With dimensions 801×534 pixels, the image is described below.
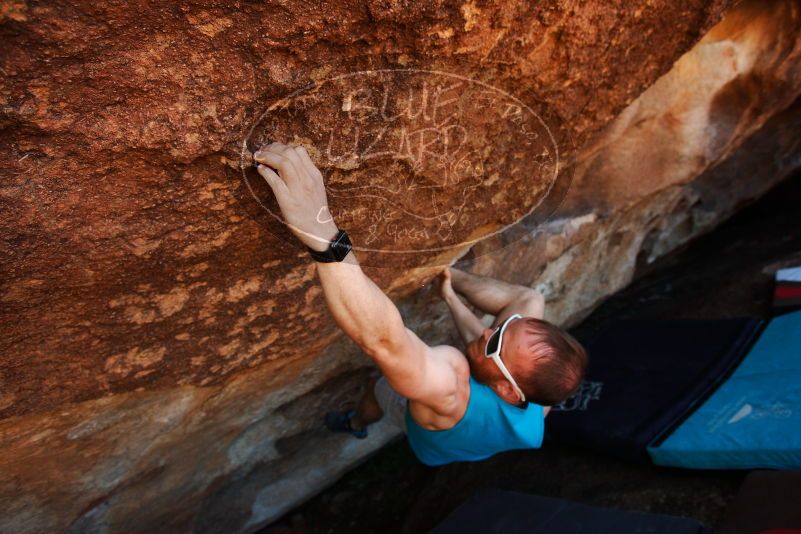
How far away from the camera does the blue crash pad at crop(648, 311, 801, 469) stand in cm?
207

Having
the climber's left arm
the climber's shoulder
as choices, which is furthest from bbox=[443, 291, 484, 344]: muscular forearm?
the climber's left arm

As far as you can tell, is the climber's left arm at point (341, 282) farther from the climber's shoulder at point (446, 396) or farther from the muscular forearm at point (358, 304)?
the climber's shoulder at point (446, 396)

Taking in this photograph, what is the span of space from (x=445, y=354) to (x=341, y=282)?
564 millimetres

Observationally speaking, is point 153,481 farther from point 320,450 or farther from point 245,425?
point 320,450

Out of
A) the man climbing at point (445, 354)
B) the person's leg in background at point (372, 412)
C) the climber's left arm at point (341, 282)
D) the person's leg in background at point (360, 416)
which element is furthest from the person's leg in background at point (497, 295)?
the climber's left arm at point (341, 282)

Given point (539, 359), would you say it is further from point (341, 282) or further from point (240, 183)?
point (240, 183)

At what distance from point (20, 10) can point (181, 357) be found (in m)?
0.95

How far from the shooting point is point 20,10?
90cm

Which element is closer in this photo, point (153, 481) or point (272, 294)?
point (272, 294)

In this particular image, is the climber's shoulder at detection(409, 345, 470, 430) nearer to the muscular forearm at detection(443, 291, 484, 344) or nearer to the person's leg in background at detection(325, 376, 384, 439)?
the muscular forearm at detection(443, 291, 484, 344)

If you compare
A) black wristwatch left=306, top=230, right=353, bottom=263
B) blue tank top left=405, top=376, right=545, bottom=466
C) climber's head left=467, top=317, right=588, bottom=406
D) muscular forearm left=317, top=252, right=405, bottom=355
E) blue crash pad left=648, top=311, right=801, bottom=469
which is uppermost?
black wristwatch left=306, top=230, right=353, bottom=263

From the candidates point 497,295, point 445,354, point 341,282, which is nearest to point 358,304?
point 341,282

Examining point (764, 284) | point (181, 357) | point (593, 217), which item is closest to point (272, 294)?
point (181, 357)

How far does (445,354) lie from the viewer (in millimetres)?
1713
